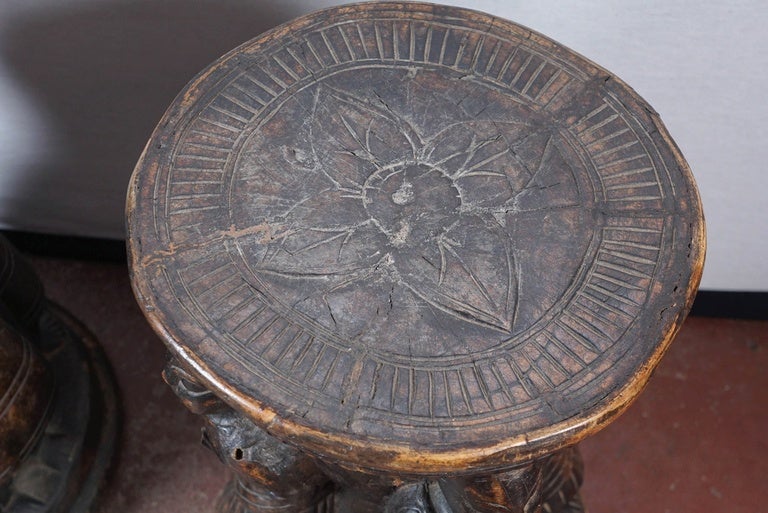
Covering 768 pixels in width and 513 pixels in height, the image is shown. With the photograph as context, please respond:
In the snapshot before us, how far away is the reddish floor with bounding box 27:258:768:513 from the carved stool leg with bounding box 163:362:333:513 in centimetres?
51

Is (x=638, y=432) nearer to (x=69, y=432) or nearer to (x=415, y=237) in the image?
(x=415, y=237)

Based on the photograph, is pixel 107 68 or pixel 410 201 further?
pixel 107 68

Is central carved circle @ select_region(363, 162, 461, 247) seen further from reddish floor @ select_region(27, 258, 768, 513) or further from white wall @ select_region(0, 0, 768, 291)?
reddish floor @ select_region(27, 258, 768, 513)

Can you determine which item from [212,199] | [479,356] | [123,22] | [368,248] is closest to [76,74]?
[123,22]

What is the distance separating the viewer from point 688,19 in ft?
5.73

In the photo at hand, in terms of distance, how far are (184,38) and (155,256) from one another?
0.82 meters

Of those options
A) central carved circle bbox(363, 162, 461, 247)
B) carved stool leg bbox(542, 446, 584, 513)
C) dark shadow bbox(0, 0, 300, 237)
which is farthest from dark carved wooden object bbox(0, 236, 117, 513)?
carved stool leg bbox(542, 446, 584, 513)

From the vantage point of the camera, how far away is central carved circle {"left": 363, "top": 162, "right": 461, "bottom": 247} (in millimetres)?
1315

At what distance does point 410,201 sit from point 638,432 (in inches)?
48.5

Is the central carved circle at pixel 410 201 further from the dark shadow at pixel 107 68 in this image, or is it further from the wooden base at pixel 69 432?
the wooden base at pixel 69 432

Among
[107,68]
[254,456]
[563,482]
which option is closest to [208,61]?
[107,68]

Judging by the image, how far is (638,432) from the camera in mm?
2238

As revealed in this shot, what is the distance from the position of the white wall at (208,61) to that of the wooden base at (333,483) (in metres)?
0.85

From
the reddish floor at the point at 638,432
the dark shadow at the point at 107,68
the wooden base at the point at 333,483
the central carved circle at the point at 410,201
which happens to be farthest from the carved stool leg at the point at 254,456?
the dark shadow at the point at 107,68
